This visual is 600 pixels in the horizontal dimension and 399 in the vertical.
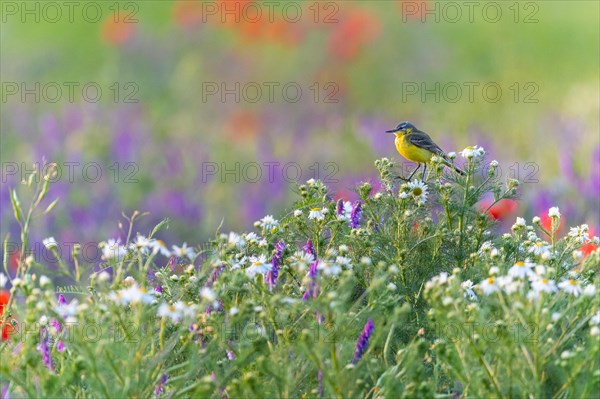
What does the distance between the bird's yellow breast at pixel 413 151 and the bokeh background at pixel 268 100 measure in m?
1.32

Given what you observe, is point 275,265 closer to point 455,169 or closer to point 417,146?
point 455,169

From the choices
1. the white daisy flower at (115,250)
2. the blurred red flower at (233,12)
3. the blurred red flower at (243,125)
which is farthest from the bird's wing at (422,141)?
the blurred red flower at (233,12)

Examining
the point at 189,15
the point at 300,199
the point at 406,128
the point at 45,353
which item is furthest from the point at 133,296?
the point at 189,15

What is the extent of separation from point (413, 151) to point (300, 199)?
1046 millimetres

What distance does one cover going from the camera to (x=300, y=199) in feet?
12.2

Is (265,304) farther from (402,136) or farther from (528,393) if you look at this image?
(402,136)

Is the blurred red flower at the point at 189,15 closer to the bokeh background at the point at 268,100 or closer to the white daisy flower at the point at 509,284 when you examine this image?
the bokeh background at the point at 268,100

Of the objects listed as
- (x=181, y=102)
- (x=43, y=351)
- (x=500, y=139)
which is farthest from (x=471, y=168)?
(x=181, y=102)

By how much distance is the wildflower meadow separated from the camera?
2482 mm

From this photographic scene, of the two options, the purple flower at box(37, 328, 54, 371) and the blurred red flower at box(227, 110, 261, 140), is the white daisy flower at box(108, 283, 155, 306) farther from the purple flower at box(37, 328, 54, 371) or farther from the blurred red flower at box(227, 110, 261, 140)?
the blurred red flower at box(227, 110, 261, 140)

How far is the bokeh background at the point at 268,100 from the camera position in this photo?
23.3 ft

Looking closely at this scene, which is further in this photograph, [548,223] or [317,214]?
[548,223]

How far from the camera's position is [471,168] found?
10.8ft

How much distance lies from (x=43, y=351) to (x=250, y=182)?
4.97 meters
